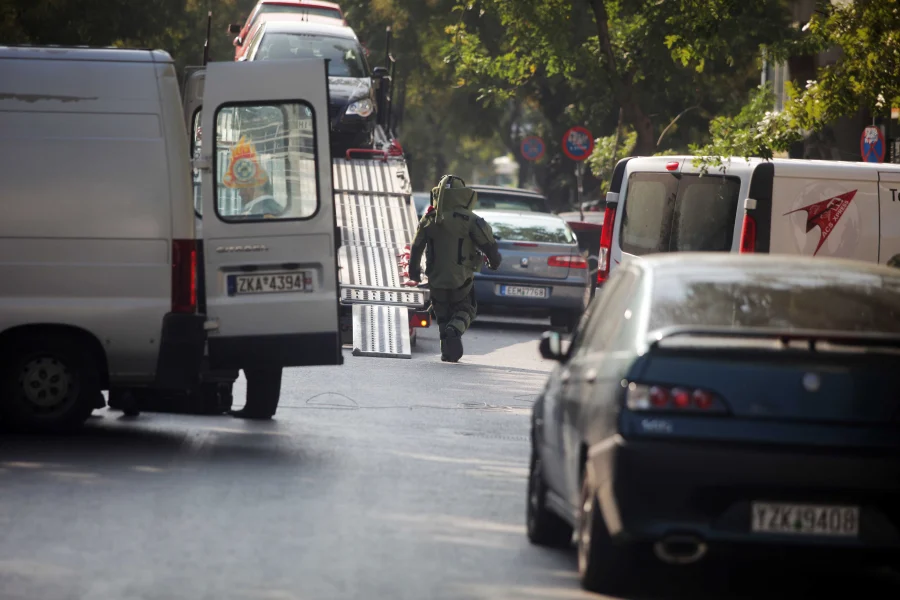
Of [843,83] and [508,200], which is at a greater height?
[843,83]

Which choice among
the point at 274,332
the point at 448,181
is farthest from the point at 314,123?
the point at 448,181

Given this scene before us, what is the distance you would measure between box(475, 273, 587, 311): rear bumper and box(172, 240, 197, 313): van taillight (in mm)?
11920

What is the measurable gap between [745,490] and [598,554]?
70 cm

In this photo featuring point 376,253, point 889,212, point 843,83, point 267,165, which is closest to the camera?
point 267,165

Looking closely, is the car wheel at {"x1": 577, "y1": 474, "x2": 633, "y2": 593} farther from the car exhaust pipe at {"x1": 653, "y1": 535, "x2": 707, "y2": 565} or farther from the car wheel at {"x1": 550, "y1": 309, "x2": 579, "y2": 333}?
the car wheel at {"x1": 550, "y1": 309, "x2": 579, "y2": 333}

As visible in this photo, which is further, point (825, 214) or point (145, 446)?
point (825, 214)

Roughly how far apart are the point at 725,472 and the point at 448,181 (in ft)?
39.9

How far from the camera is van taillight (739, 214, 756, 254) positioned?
15477 mm

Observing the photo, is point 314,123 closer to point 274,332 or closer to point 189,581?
point 274,332

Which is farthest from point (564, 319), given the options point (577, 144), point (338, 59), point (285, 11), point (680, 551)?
point (680, 551)

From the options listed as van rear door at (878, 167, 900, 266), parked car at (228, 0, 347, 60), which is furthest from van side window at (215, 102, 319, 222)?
parked car at (228, 0, 347, 60)

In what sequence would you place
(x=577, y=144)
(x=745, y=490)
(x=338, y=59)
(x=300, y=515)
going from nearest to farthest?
(x=745, y=490), (x=300, y=515), (x=338, y=59), (x=577, y=144)

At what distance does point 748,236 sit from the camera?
15.5m

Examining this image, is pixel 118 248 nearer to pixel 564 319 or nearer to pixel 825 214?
pixel 825 214
